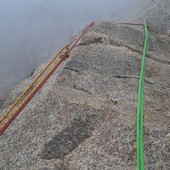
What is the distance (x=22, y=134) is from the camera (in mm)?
5301

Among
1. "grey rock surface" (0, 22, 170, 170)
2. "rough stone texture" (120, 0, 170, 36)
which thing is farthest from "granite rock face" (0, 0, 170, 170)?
"rough stone texture" (120, 0, 170, 36)

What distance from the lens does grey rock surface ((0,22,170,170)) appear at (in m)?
4.67

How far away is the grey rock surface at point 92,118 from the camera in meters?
4.67

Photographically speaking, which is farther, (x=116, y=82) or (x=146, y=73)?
(x=146, y=73)

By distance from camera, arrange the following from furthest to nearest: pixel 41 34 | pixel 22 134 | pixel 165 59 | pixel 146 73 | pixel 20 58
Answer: pixel 41 34, pixel 20 58, pixel 165 59, pixel 146 73, pixel 22 134

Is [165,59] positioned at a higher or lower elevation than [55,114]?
higher

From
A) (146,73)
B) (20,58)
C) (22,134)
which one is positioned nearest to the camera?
(22,134)

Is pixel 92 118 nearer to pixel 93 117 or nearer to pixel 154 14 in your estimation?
pixel 93 117

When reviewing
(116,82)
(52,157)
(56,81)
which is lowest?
(52,157)

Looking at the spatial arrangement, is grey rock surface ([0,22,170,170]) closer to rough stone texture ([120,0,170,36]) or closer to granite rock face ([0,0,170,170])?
granite rock face ([0,0,170,170])

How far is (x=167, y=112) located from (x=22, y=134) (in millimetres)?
2116

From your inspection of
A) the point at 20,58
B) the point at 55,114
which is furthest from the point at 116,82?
the point at 20,58

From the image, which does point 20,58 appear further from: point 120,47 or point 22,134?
point 22,134

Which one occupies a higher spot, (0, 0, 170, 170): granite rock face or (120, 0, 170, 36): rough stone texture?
(120, 0, 170, 36): rough stone texture
